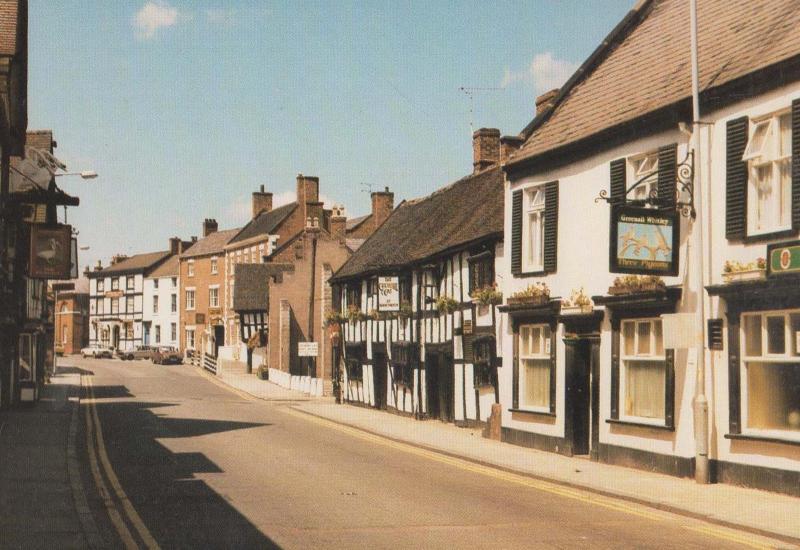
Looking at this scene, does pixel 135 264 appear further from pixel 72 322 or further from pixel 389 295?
pixel 389 295

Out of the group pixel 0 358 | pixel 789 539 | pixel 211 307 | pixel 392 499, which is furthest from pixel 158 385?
pixel 789 539

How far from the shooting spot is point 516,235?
84.2 ft

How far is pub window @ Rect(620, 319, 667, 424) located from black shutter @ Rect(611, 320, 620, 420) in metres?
0.11

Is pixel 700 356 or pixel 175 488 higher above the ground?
pixel 700 356

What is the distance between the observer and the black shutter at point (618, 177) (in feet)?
70.0

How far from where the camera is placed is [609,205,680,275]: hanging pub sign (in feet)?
60.1

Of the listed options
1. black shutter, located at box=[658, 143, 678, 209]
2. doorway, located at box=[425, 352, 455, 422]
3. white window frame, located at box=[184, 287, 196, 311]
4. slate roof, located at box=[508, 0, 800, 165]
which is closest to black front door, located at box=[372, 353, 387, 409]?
doorway, located at box=[425, 352, 455, 422]

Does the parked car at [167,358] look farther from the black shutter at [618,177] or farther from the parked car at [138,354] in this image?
the black shutter at [618,177]

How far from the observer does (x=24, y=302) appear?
132 ft

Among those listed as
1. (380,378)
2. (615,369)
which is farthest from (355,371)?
(615,369)

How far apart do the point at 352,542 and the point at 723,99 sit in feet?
35.4

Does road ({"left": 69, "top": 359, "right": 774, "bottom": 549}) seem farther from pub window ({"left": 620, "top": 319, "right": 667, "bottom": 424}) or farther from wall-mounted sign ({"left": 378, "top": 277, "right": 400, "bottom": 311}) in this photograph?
wall-mounted sign ({"left": 378, "top": 277, "right": 400, "bottom": 311})

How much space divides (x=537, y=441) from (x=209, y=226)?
291 feet

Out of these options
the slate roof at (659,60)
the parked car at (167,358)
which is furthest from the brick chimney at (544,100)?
the parked car at (167,358)
